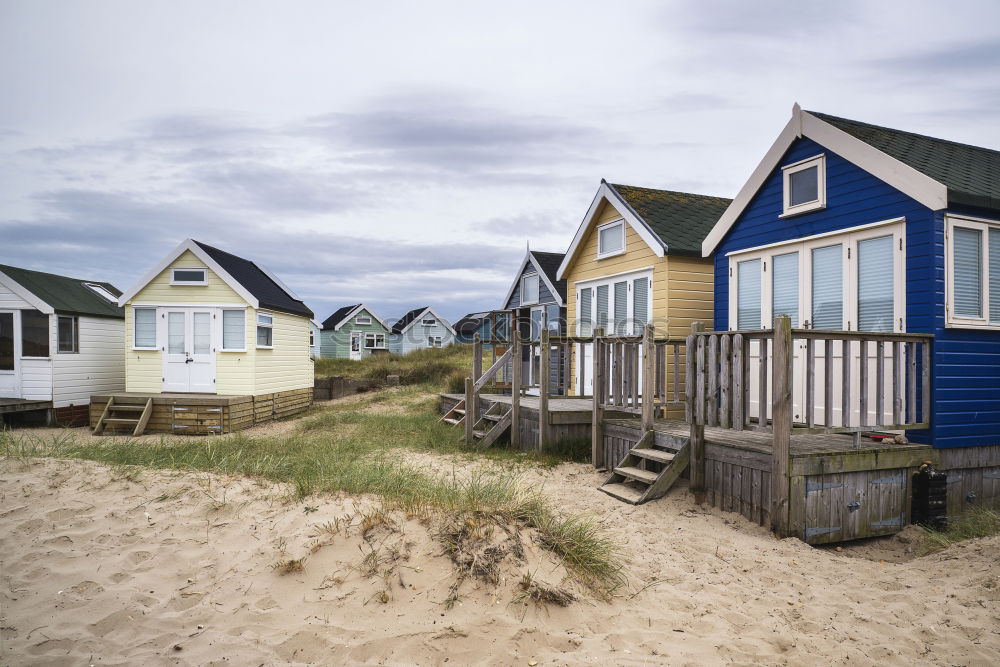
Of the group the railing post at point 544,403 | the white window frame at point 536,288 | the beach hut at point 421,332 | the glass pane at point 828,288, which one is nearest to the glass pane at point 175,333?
the white window frame at point 536,288

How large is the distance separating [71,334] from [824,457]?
20.4 meters

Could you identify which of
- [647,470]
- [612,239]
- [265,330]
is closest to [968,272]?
[647,470]

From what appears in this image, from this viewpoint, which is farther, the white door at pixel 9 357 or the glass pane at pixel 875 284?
the white door at pixel 9 357

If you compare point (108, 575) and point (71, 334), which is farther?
point (71, 334)

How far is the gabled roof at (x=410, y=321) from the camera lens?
171 ft

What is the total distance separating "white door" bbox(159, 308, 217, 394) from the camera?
17.3 metres

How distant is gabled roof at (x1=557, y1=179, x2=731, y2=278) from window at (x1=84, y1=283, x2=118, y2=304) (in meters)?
16.4

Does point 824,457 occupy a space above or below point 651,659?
above

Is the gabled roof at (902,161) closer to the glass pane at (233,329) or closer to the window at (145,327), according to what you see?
the glass pane at (233,329)

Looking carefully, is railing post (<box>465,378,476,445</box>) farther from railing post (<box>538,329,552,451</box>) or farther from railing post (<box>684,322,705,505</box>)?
railing post (<box>684,322,705,505</box>)

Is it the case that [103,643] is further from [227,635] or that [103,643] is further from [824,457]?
[824,457]

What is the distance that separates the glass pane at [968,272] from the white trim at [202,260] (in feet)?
51.0

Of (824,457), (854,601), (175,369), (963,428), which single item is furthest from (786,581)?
(175,369)

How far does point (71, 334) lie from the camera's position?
18.7m
